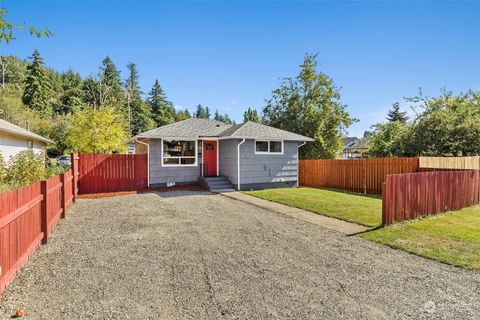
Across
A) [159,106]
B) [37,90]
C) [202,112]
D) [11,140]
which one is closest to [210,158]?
[11,140]

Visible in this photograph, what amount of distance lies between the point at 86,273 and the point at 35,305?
977mm

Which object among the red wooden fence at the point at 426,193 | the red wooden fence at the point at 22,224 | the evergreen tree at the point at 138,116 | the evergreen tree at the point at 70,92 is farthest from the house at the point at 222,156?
the evergreen tree at the point at 138,116

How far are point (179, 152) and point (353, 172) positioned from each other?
949cm

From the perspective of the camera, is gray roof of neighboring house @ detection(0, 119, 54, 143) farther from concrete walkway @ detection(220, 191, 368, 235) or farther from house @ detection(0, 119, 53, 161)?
concrete walkway @ detection(220, 191, 368, 235)

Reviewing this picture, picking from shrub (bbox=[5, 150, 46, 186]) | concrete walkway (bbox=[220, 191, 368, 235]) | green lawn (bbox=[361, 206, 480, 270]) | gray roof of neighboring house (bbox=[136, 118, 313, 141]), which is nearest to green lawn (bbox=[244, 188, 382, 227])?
concrete walkway (bbox=[220, 191, 368, 235])

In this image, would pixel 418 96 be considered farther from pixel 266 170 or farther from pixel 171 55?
pixel 171 55

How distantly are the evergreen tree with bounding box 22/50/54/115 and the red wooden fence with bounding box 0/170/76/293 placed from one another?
52.2 metres

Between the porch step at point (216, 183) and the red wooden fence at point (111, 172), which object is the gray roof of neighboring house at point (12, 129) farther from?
the porch step at point (216, 183)

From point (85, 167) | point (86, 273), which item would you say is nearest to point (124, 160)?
point (85, 167)

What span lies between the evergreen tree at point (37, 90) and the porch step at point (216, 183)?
46296 millimetres

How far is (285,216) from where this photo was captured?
855 cm

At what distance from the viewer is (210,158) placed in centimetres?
1634

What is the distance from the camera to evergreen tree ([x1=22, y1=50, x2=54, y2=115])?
49.0 metres

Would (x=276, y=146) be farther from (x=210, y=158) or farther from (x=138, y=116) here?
(x=138, y=116)
